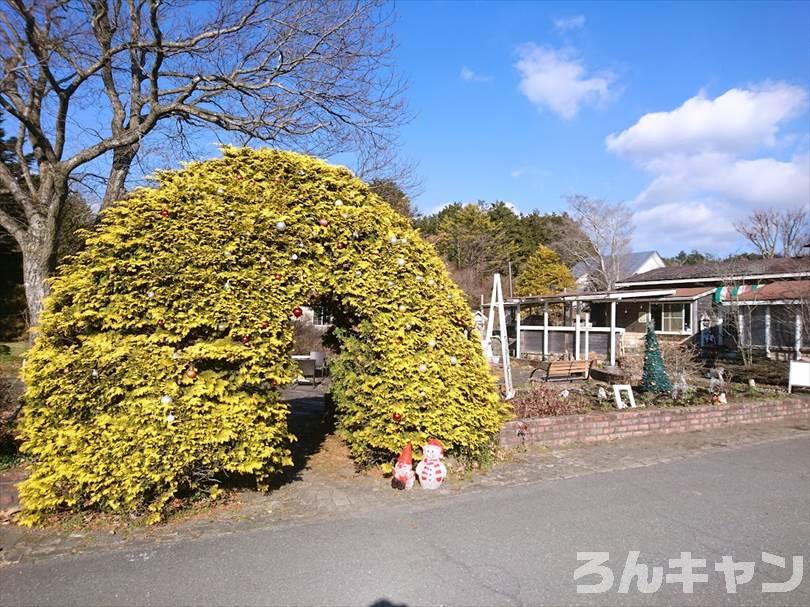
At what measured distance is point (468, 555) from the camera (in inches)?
154

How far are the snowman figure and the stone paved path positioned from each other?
10cm

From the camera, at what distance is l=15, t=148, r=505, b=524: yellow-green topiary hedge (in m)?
4.18

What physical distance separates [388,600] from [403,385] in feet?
7.57

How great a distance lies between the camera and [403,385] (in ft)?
17.6

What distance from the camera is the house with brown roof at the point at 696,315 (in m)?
19.3

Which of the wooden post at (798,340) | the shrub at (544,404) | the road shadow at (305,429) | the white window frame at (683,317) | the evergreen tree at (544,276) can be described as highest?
the evergreen tree at (544,276)

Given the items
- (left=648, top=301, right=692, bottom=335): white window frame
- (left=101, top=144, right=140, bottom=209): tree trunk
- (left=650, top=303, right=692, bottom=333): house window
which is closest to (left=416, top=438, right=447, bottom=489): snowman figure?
(left=101, top=144, right=140, bottom=209): tree trunk

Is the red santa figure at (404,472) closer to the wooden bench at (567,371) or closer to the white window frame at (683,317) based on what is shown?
the wooden bench at (567,371)

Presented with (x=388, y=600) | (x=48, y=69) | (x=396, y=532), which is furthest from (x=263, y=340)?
(x=48, y=69)

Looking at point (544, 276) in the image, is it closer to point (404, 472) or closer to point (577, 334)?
point (577, 334)

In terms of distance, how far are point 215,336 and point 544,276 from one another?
136ft

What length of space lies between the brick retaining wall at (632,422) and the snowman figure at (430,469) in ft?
4.92

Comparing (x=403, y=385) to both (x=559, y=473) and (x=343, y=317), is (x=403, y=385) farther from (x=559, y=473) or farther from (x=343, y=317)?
(x=559, y=473)

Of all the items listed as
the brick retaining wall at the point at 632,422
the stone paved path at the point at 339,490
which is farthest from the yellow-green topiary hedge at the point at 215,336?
the brick retaining wall at the point at 632,422
